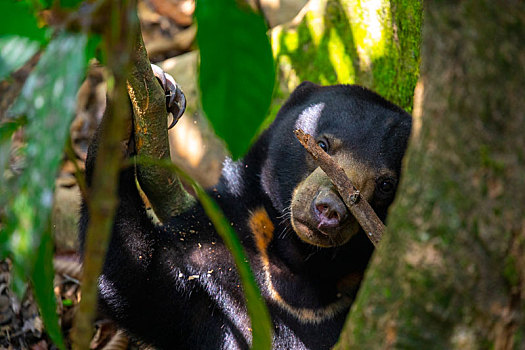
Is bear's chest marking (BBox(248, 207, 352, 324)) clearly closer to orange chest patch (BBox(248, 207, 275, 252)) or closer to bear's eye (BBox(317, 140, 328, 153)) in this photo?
orange chest patch (BBox(248, 207, 275, 252))

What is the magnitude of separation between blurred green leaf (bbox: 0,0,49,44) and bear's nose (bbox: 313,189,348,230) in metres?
1.87

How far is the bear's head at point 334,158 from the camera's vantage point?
3.02 metres

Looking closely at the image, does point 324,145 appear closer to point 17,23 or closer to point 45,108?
point 17,23

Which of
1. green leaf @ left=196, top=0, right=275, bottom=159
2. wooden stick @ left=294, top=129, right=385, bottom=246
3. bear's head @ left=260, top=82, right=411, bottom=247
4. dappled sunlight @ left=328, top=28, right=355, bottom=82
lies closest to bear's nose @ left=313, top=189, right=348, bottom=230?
bear's head @ left=260, top=82, right=411, bottom=247

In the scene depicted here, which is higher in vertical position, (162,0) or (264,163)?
(264,163)

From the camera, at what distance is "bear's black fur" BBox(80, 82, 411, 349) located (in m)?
3.24

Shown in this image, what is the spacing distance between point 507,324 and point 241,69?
72 cm

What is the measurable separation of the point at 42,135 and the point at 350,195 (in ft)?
5.57

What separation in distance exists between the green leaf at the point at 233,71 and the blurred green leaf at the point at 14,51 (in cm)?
32

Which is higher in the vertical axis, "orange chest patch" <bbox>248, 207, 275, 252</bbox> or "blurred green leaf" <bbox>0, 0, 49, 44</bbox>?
"blurred green leaf" <bbox>0, 0, 49, 44</bbox>

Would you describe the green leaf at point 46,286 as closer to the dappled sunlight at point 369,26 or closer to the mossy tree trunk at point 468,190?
the mossy tree trunk at point 468,190

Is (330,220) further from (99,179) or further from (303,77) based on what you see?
(303,77)

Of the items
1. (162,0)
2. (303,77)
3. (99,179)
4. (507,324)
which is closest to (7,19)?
(99,179)

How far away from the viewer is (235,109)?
1142 millimetres
